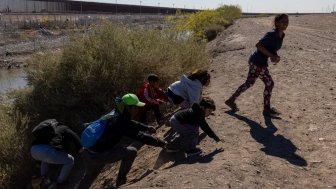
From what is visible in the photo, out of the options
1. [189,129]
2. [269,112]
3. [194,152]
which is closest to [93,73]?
[269,112]

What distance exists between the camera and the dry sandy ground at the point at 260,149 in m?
6.06

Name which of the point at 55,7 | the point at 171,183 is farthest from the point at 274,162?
the point at 55,7

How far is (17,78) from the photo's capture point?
3297cm

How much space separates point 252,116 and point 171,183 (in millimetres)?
3133

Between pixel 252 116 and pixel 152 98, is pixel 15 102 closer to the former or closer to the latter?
pixel 152 98

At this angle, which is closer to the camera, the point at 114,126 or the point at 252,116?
the point at 114,126

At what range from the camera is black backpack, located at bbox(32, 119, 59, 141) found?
753cm

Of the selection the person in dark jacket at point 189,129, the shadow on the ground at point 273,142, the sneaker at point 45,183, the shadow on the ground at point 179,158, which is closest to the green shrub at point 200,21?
the shadow on the ground at point 273,142

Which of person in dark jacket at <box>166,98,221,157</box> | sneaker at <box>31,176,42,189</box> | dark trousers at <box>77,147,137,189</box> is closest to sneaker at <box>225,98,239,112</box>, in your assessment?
person in dark jacket at <box>166,98,221,157</box>

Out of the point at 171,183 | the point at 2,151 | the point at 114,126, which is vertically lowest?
the point at 2,151

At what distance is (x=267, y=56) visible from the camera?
8.22m

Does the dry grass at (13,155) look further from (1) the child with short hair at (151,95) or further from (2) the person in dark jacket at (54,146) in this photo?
(1) the child with short hair at (151,95)

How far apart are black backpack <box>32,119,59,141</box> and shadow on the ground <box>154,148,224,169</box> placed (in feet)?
5.53

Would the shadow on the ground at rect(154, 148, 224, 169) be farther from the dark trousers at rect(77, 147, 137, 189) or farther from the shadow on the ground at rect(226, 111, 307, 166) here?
the shadow on the ground at rect(226, 111, 307, 166)
